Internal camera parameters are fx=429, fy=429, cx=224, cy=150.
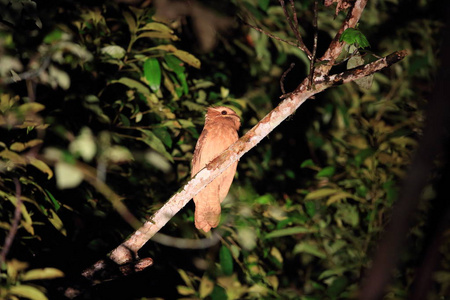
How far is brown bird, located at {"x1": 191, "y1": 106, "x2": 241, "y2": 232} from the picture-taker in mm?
3201

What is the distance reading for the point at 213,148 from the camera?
3305 millimetres

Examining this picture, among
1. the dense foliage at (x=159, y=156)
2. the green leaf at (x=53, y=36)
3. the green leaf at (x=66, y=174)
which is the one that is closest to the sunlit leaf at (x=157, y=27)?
the dense foliage at (x=159, y=156)

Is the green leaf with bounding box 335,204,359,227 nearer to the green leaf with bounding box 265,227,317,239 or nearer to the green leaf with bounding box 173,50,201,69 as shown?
the green leaf with bounding box 265,227,317,239

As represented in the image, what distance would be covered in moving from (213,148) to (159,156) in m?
0.46

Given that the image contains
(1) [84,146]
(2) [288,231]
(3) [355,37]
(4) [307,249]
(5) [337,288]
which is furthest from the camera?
(4) [307,249]

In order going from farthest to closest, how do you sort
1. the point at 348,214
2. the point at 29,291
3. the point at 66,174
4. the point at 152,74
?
1. the point at 348,214
2. the point at 152,74
3. the point at 66,174
4. the point at 29,291

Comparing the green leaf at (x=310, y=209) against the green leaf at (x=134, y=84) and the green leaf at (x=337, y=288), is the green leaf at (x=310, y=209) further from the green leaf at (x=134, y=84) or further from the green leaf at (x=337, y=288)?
the green leaf at (x=134, y=84)

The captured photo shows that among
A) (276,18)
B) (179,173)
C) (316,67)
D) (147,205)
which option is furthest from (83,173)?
(276,18)

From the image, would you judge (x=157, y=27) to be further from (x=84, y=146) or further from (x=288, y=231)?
(x=288, y=231)

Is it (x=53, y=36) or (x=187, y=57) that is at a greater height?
(x=53, y=36)

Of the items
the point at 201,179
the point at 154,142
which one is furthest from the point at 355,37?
the point at 154,142

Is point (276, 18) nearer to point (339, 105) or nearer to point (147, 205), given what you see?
point (339, 105)

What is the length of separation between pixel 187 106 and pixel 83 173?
48.6 inches

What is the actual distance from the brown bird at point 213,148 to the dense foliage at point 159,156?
0.79ft
